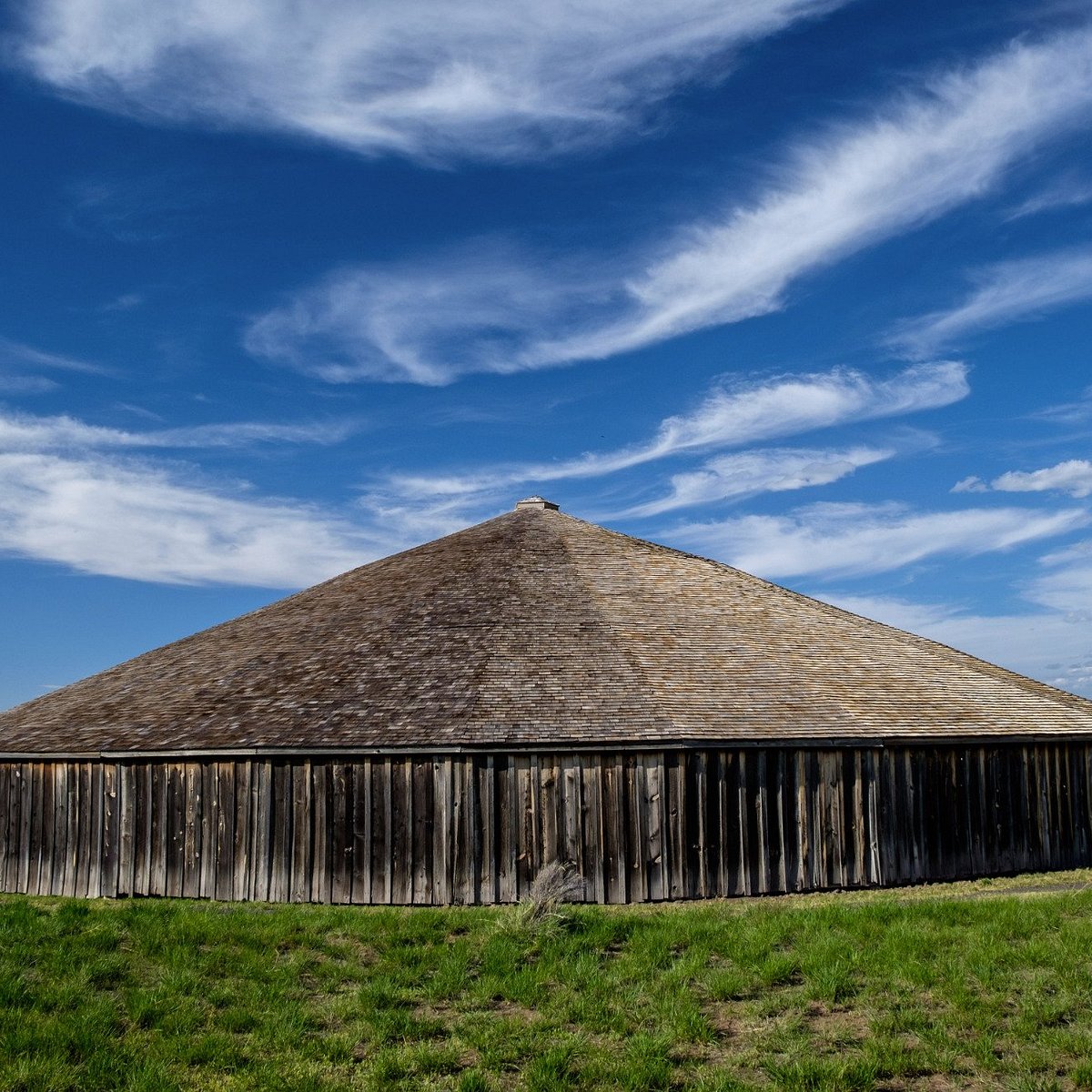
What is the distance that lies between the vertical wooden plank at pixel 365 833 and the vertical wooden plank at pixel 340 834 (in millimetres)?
92

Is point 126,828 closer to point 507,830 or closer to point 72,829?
point 72,829

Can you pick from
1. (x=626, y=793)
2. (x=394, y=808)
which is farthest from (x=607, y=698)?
(x=394, y=808)

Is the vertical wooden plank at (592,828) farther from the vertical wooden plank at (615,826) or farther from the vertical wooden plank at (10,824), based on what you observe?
the vertical wooden plank at (10,824)

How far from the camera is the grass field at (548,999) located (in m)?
8.22

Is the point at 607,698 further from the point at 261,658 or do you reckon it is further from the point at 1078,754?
the point at 1078,754

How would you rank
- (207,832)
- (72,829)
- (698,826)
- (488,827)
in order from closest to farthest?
1. (488,827)
2. (698,826)
3. (207,832)
4. (72,829)

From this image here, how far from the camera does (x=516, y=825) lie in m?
17.7

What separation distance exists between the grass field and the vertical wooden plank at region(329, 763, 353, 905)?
15.2 ft

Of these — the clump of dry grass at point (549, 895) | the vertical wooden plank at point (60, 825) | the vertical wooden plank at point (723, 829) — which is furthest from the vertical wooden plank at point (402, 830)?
the vertical wooden plank at point (60, 825)

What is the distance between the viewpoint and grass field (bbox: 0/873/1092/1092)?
822 centimetres

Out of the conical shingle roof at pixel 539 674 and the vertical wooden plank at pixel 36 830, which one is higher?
the conical shingle roof at pixel 539 674

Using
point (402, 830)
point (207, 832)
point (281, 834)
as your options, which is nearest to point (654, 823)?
point (402, 830)

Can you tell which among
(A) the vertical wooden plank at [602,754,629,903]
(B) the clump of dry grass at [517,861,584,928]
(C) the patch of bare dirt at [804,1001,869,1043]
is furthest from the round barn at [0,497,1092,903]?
(C) the patch of bare dirt at [804,1001,869,1043]

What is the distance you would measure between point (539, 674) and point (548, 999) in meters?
10.3
